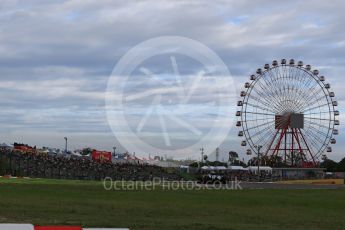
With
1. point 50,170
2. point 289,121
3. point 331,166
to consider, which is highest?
point 289,121

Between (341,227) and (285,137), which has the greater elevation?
(285,137)

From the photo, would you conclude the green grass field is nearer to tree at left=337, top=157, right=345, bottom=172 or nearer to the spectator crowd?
the spectator crowd

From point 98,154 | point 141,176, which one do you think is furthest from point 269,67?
point 98,154

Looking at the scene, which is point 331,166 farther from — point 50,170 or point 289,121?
point 50,170

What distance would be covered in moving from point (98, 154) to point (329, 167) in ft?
197

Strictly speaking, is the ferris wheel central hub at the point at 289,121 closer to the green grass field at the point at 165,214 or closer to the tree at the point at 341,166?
the green grass field at the point at 165,214

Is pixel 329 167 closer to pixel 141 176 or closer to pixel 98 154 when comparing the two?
pixel 98 154

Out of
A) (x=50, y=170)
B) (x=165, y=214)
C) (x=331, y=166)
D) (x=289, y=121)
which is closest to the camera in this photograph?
(x=165, y=214)

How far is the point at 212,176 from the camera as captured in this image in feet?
180

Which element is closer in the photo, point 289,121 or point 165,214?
point 165,214

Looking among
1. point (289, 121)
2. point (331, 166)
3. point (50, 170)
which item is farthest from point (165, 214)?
point (331, 166)

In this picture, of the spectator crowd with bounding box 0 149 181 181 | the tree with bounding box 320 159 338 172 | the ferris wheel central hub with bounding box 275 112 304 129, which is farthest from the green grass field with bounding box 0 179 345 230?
the tree with bounding box 320 159 338 172

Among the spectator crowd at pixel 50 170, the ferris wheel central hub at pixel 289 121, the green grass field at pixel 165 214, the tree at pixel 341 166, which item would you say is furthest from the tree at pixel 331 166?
the green grass field at pixel 165 214

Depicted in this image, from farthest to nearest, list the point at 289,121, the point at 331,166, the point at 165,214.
Result: 1. the point at 331,166
2. the point at 289,121
3. the point at 165,214
